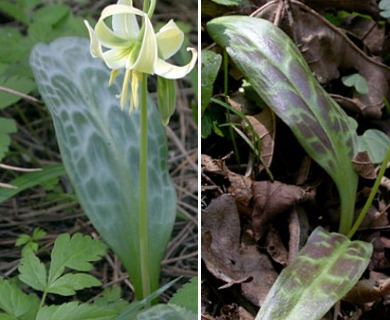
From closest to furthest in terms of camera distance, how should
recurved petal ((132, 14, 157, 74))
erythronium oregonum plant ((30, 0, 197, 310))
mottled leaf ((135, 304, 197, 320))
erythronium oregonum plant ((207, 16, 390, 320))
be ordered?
recurved petal ((132, 14, 157, 74)) → mottled leaf ((135, 304, 197, 320)) → erythronium oregonum plant ((207, 16, 390, 320)) → erythronium oregonum plant ((30, 0, 197, 310))

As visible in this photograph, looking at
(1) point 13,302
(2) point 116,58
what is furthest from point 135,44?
(1) point 13,302

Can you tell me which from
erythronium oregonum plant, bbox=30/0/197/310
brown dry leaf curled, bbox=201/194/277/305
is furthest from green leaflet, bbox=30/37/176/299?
brown dry leaf curled, bbox=201/194/277/305

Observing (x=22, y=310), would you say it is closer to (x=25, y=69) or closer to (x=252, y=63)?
(x=252, y=63)

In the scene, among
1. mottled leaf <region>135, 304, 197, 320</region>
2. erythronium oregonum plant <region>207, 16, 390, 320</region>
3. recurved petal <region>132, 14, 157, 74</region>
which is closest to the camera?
recurved petal <region>132, 14, 157, 74</region>

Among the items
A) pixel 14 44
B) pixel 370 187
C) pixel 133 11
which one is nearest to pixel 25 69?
pixel 14 44

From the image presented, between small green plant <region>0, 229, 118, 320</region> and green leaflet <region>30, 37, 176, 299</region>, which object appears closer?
small green plant <region>0, 229, 118, 320</region>

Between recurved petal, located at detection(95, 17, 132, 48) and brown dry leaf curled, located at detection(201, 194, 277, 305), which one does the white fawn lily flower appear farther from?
brown dry leaf curled, located at detection(201, 194, 277, 305)
